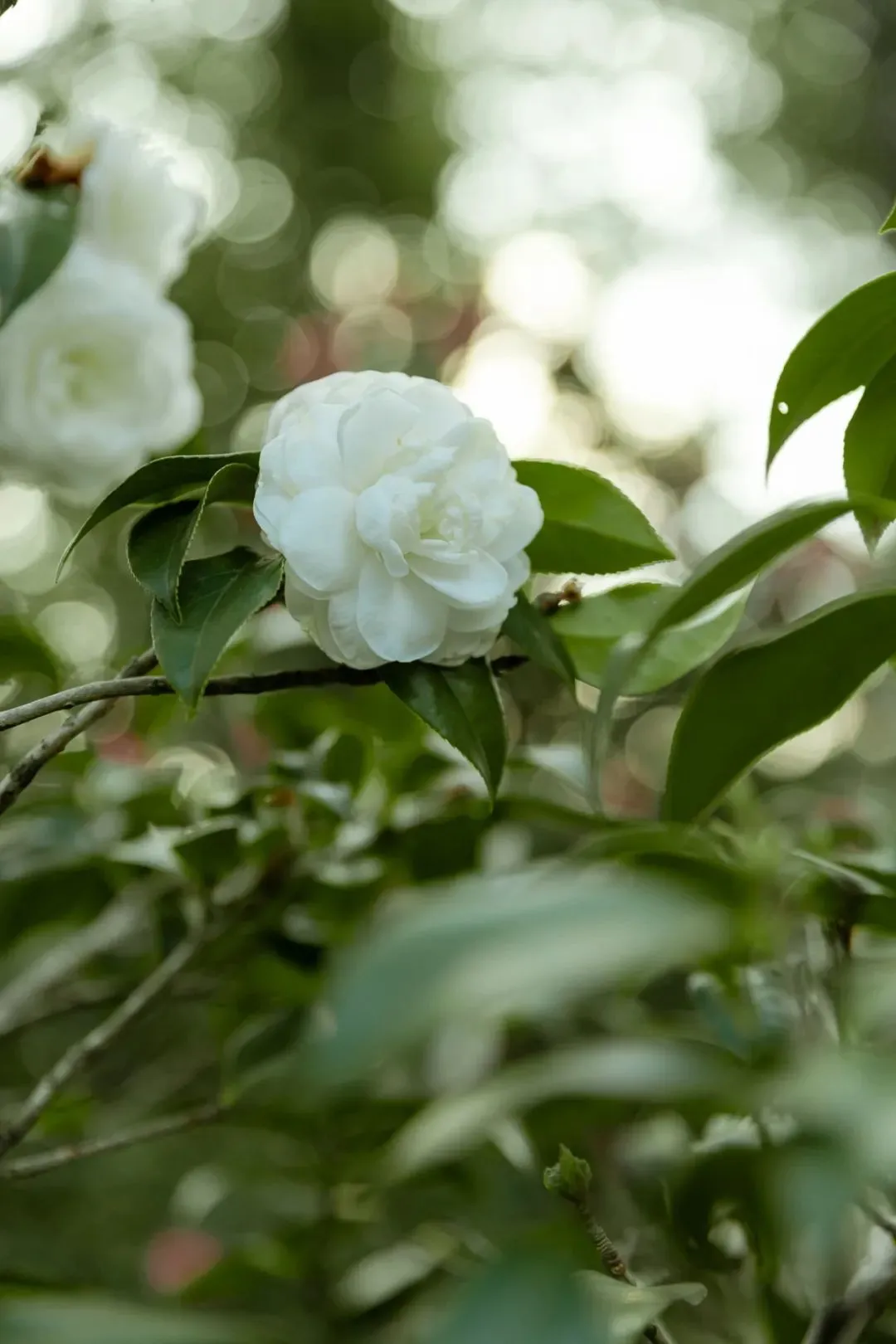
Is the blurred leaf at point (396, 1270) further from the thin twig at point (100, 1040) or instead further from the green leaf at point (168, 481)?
the green leaf at point (168, 481)

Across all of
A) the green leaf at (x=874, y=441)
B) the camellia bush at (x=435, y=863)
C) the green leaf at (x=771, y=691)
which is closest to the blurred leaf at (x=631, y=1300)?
the camellia bush at (x=435, y=863)

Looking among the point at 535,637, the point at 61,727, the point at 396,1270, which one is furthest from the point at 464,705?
the point at 396,1270

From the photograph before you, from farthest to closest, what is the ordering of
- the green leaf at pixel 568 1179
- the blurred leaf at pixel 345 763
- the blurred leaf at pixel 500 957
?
the blurred leaf at pixel 345 763
the green leaf at pixel 568 1179
the blurred leaf at pixel 500 957

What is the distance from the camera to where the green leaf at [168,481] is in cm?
43

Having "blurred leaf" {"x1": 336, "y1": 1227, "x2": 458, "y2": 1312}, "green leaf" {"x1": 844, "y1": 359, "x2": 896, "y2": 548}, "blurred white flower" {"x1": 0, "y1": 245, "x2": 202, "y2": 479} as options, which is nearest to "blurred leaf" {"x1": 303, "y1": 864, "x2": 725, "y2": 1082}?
"green leaf" {"x1": 844, "y1": 359, "x2": 896, "y2": 548}

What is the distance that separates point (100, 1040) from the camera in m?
0.60

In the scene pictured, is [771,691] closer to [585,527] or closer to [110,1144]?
[585,527]

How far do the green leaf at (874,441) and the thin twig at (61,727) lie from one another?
10.9 inches

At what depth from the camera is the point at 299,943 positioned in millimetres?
A: 639

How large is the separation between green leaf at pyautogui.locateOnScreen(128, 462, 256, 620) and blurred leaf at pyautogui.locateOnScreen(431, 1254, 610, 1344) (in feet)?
0.82

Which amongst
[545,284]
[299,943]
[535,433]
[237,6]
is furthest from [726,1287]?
[237,6]

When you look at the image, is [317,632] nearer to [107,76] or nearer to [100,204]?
[100,204]

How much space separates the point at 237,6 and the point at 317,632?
395 centimetres

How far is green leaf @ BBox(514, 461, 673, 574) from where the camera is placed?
0.47 metres
